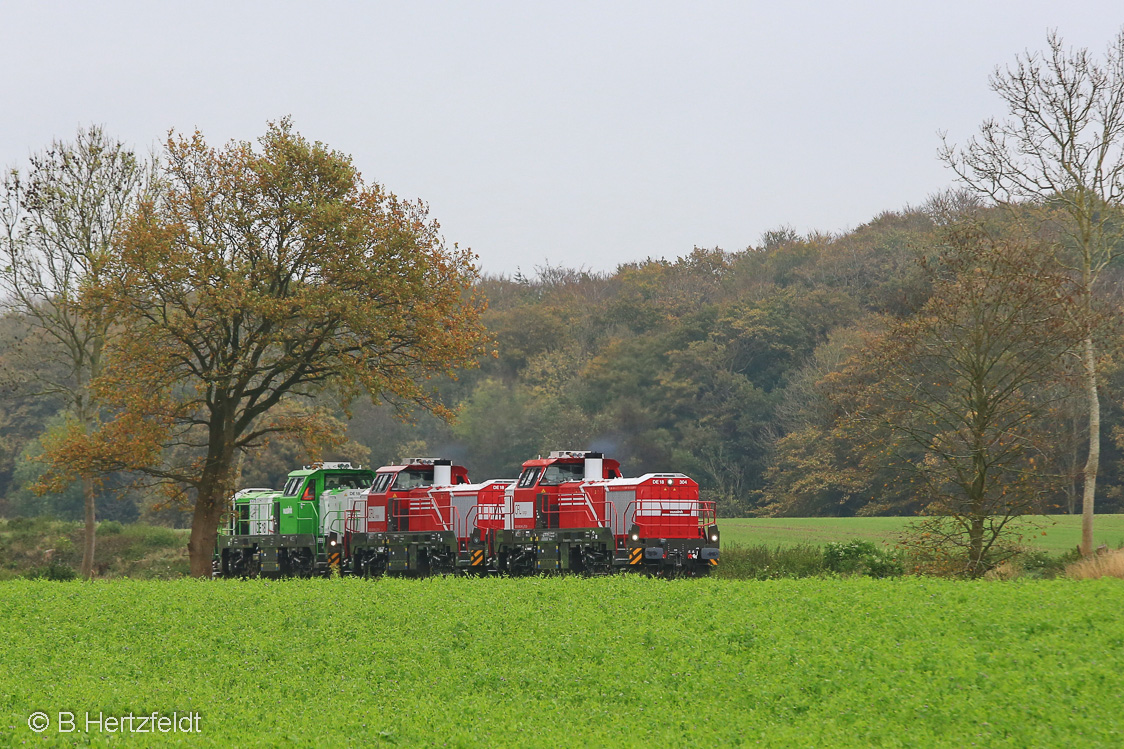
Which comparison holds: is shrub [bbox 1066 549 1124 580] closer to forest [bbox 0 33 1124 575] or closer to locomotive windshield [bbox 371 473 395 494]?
forest [bbox 0 33 1124 575]

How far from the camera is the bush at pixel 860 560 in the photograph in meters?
25.0

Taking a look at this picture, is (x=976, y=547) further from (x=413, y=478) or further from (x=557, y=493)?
(x=413, y=478)

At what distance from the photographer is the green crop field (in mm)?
11742

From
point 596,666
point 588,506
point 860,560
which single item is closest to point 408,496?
point 588,506

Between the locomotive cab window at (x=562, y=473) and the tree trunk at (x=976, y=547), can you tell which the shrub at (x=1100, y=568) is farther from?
the locomotive cab window at (x=562, y=473)

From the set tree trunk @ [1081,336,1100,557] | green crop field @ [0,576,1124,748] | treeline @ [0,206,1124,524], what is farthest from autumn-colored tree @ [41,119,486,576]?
treeline @ [0,206,1124,524]

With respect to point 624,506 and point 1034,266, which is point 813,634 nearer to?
point 624,506

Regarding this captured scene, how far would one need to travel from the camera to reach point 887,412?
41.8 m

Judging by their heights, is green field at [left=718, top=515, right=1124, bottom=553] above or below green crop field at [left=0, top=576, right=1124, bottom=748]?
above

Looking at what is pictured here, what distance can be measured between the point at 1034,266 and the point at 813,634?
13846mm

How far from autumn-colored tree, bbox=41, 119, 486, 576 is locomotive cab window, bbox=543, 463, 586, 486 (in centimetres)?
539

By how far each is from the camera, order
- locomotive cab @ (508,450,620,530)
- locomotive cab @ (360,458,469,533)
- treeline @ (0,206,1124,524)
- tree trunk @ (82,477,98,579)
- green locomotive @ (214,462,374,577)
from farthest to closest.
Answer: treeline @ (0,206,1124,524) < tree trunk @ (82,477,98,579) < green locomotive @ (214,462,374,577) < locomotive cab @ (360,458,469,533) < locomotive cab @ (508,450,620,530)

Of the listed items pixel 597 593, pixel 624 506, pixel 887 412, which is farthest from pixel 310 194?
pixel 887 412

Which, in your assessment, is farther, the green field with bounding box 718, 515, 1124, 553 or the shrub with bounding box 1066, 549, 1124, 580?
the green field with bounding box 718, 515, 1124, 553
